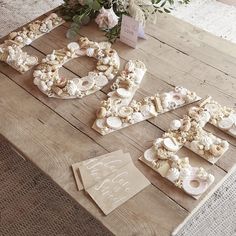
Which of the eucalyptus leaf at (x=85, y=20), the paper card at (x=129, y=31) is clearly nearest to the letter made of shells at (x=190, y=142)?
the paper card at (x=129, y=31)

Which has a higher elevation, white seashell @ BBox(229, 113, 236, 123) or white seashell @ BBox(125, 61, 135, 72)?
white seashell @ BBox(229, 113, 236, 123)

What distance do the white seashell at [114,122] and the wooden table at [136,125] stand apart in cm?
2

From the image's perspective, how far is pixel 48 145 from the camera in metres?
1.07

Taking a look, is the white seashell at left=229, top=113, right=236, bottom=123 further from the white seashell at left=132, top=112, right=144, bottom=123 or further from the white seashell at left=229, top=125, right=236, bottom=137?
the white seashell at left=132, top=112, right=144, bottom=123

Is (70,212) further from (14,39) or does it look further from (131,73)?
(14,39)

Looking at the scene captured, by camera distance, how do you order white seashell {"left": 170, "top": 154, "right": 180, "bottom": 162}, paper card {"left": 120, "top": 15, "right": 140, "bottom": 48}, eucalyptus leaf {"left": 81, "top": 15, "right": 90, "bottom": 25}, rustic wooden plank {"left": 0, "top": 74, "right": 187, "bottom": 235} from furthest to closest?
eucalyptus leaf {"left": 81, "top": 15, "right": 90, "bottom": 25}
paper card {"left": 120, "top": 15, "right": 140, "bottom": 48}
white seashell {"left": 170, "top": 154, "right": 180, "bottom": 162}
rustic wooden plank {"left": 0, "top": 74, "right": 187, "bottom": 235}

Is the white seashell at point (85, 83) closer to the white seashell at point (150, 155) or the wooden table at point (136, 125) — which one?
the wooden table at point (136, 125)

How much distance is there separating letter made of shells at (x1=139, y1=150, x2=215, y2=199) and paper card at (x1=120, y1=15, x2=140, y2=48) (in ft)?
1.77

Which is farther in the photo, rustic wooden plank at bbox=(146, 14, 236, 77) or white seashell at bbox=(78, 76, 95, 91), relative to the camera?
rustic wooden plank at bbox=(146, 14, 236, 77)

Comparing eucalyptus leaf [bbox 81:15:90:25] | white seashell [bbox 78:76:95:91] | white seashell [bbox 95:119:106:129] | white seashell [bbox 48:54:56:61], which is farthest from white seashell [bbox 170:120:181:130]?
eucalyptus leaf [bbox 81:15:90:25]

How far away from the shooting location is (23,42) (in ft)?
4.64

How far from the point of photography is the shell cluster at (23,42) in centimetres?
133

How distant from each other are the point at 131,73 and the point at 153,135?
0.94 ft

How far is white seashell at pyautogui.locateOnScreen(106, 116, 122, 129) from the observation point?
3.63 feet
